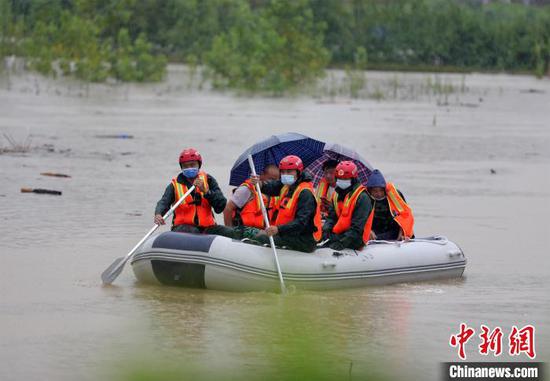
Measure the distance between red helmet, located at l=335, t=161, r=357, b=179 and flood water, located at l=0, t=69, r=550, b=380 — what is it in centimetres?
89

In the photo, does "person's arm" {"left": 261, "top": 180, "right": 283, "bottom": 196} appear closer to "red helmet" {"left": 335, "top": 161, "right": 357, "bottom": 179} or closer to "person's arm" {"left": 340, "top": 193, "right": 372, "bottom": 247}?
"red helmet" {"left": 335, "top": 161, "right": 357, "bottom": 179}

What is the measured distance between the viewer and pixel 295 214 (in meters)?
10.1

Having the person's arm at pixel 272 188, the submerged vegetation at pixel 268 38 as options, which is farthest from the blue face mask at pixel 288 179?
the submerged vegetation at pixel 268 38

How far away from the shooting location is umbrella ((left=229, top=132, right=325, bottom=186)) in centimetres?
1100

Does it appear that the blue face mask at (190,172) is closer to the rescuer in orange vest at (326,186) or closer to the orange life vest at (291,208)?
the orange life vest at (291,208)

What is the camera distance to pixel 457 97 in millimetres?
36312

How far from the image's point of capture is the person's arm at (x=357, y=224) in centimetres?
1026

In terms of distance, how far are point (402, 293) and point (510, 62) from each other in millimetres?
47219

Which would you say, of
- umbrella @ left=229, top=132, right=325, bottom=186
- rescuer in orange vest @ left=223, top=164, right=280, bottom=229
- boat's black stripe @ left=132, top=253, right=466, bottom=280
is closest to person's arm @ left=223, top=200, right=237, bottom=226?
rescuer in orange vest @ left=223, top=164, right=280, bottom=229

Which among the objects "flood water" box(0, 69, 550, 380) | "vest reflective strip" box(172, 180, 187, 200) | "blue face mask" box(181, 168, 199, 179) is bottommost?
"flood water" box(0, 69, 550, 380)

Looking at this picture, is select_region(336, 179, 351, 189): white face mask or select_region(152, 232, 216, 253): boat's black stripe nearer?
select_region(152, 232, 216, 253): boat's black stripe

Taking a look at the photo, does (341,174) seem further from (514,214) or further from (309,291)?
(514,214)

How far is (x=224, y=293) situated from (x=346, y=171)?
4.45ft

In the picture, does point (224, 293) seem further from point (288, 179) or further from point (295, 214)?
point (288, 179)
